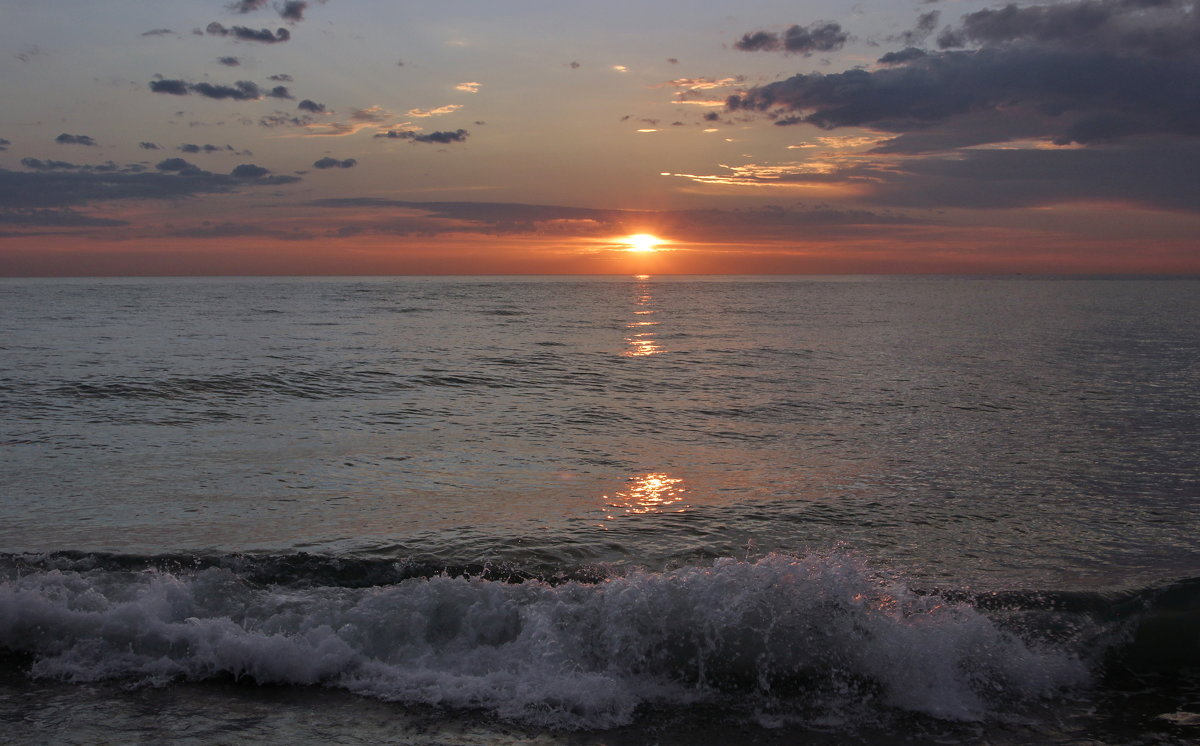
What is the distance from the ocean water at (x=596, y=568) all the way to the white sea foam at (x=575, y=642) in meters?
0.03

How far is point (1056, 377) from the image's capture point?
24.8 metres

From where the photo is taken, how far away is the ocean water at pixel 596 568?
635cm

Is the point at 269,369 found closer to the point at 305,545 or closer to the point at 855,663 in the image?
the point at 305,545

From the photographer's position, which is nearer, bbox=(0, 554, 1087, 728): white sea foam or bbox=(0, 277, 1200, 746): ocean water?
bbox=(0, 277, 1200, 746): ocean water

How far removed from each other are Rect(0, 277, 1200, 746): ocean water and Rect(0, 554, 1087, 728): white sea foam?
0.10 feet

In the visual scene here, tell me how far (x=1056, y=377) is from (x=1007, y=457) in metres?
12.5

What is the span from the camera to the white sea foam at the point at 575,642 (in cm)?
661

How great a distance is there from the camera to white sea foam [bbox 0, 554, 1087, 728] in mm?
6605

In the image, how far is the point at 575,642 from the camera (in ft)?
23.8

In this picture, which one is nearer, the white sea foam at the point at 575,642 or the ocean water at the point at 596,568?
the ocean water at the point at 596,568

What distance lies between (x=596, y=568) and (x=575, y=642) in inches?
72.7

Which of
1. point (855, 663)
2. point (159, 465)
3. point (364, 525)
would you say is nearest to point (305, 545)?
point (364, 525)

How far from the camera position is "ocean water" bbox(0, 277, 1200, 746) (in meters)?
6.35

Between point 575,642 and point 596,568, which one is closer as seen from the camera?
point 575,642
